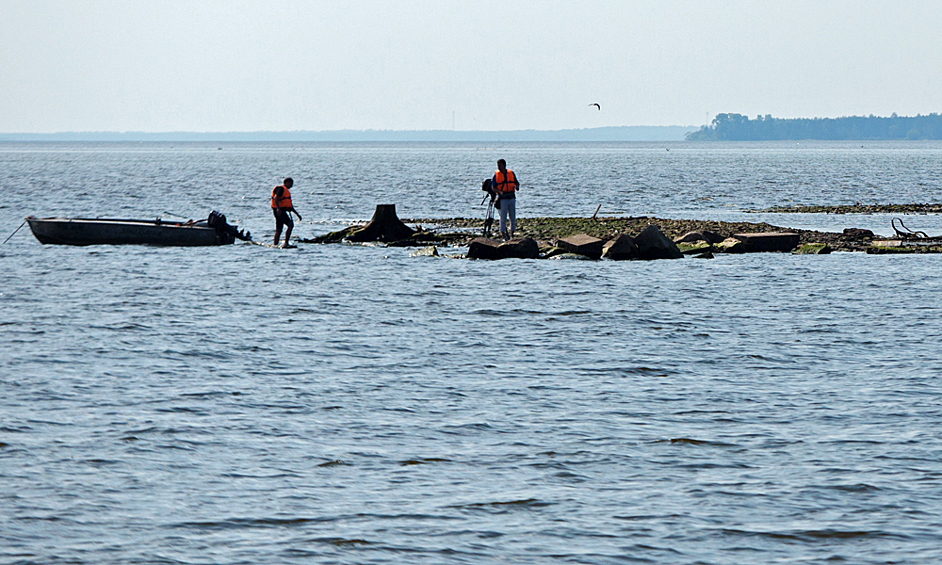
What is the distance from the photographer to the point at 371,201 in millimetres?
65125

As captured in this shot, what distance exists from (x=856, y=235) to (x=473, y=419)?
85.6ft

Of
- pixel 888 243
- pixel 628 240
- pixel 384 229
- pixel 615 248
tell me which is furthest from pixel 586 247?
pixel 888 243

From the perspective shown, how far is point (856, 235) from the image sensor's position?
35656 mm

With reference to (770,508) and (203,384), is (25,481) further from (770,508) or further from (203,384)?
(770,508)

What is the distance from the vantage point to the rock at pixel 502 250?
31375mm

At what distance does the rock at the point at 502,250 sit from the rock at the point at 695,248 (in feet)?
15.5

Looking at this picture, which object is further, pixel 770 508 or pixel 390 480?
pixel 390 480

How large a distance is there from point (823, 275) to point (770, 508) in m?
19.0

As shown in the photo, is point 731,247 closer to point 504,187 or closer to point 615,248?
point 615,248

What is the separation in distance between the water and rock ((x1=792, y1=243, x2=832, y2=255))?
4647 millimetres

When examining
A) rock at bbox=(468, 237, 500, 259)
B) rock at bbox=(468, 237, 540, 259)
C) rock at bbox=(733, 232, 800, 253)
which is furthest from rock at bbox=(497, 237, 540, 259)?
rock at bbox=(733, 232, 800, 253)

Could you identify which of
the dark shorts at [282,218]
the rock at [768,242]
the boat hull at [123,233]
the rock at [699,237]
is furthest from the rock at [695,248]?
the boat hull at [123,233]

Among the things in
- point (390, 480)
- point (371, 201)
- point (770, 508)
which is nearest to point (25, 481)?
point (390, 480)

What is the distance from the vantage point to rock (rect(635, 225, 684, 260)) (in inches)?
1233
